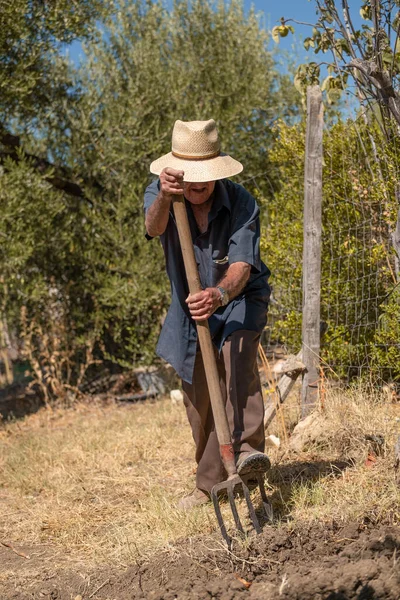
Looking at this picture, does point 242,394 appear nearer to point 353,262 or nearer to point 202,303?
point 202,303

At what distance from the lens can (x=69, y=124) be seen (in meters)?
8.85

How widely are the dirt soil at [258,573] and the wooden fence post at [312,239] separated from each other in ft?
7.04

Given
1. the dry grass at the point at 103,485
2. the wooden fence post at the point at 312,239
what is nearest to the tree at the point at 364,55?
the wooden fence post at the point at 312,239

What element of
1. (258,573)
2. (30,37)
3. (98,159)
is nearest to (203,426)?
(258,573)

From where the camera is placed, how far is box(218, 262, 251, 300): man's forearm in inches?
145

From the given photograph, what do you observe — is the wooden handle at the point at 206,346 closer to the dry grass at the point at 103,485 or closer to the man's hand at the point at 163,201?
the man's hand at the point at 163,201

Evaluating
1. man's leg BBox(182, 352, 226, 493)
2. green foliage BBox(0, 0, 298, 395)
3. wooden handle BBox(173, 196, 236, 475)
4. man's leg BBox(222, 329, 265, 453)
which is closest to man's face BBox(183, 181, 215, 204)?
wooden handle BBox(173, 196, 236, 475)

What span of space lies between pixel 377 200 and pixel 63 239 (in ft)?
14.0

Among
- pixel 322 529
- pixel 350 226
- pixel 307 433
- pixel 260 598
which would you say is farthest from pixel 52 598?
pixel 350 226

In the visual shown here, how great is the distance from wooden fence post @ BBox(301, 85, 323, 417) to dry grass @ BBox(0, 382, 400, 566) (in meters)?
0.36

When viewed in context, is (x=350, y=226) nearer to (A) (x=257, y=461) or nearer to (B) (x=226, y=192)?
(B) (x=226, y=192)

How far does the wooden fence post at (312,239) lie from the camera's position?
5391 mm

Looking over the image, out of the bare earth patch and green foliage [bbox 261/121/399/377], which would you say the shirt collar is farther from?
green foliage [bbox 261/121/399/377]

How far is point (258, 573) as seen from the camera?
3074 mm
